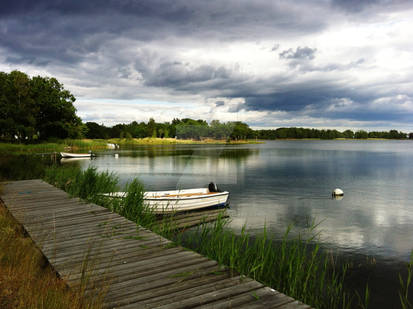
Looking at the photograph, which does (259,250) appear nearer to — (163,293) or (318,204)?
(163,293)

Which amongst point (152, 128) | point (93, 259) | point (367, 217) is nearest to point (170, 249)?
point (93, 259)

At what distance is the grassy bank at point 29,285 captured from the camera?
327 cm

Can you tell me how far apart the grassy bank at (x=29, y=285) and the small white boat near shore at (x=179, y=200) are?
7.71 meters

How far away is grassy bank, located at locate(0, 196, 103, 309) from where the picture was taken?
10.7 ft

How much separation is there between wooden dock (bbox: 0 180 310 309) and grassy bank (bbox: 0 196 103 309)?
0.18 meters

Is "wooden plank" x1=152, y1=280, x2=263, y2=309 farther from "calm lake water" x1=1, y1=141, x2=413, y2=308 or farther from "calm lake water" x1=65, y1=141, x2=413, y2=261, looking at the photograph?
"calm lake water" x1=1, y1=141, x2=413, y2=308

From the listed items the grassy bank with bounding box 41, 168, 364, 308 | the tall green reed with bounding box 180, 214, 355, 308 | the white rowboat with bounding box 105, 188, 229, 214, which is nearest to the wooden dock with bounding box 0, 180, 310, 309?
the tall green reed with bounding box 180, 214, 355, 308

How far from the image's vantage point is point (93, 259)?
468cm

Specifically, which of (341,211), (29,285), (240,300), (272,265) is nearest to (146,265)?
(29,285)

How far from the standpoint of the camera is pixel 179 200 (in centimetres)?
1530

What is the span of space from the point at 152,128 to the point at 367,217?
460ft

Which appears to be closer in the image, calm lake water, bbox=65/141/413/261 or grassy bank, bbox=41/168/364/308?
grassy bank, bbox=41/168/364/308

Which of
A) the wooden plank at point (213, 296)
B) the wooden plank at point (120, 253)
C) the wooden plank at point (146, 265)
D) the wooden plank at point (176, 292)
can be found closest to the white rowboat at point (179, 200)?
the wooden plank at point (120, 253)

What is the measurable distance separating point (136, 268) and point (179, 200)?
10953mm
